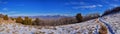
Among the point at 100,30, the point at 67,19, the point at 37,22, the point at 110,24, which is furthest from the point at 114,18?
the point at 37,22

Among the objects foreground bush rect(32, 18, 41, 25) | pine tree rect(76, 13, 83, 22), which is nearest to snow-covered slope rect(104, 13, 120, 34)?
pine tree rect(76, 13, 83, 22)

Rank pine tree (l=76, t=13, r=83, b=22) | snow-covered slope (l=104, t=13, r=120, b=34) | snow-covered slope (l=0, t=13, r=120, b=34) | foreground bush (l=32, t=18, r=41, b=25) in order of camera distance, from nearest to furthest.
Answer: snow-covered slope (l=104, t=13, r=120, b=34), snow-covered slope (l=0, t=13, r=120, b=34), pine tree (l=76, t=13, r=83, b=22), foreground bush (l=32, t=18, r=41, b=25)

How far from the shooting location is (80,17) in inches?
1028

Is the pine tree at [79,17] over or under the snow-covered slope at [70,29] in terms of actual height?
over

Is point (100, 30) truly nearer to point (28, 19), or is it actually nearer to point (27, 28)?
point (27, 28)

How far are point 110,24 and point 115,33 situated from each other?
2.02 meters

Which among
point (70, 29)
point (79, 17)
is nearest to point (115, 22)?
point (70, 29)

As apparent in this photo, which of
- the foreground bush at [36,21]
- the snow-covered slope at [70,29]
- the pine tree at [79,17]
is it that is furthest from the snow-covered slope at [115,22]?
the foreground bush at [36,21]

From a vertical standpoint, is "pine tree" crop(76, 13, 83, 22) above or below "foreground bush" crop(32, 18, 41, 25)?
above

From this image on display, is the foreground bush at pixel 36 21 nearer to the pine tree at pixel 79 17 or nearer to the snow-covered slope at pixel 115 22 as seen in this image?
the pine tree at pixel 79 17

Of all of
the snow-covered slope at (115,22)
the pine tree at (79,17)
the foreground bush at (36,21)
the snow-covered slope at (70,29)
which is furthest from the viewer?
the foreground bush at (36,21)

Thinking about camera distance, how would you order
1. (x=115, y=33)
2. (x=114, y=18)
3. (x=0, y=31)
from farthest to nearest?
1. (x=114, y=18)
2. (x=0, y=31)
3. (x=115, y=33)

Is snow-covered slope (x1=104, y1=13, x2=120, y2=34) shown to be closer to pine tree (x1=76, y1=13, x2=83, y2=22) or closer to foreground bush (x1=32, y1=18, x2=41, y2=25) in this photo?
pine tree (x1=76, y1=13, x2=83, y2=22)

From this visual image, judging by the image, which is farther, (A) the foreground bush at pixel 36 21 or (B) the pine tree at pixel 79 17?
(A) the foreground bush at pixel 36 21
